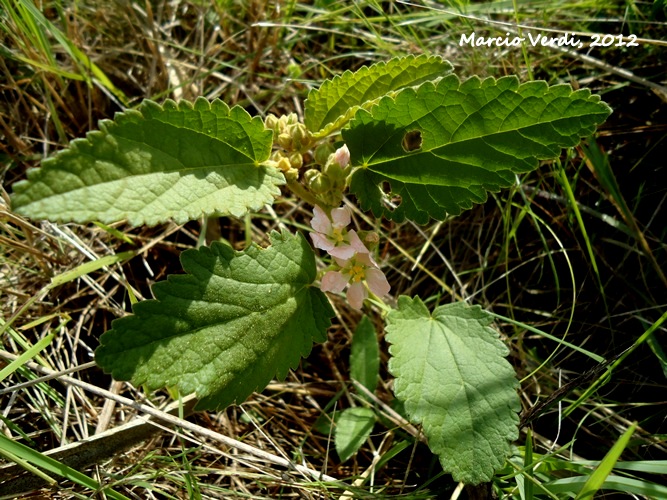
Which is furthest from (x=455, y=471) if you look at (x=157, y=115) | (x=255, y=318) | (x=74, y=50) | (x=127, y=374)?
(x=74, y=50)

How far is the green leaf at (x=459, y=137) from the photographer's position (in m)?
2.10

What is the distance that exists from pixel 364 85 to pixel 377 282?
2.43 ft

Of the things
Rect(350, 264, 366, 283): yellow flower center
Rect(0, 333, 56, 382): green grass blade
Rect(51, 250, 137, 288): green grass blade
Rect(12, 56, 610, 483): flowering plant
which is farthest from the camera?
Rect(51, 250, 137, 288): green grass blade

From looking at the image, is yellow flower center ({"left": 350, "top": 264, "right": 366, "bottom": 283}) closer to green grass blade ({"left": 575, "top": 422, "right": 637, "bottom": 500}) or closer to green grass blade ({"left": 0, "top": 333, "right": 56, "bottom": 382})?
green grass blade ({"left": 575, "top": 422, "right": 637, "bottom": 500})

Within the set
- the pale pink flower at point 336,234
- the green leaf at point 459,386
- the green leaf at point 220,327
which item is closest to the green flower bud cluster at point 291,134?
the pale pink flower at point 336,234

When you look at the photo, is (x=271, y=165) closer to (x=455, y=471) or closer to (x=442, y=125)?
(x=442, y=125)

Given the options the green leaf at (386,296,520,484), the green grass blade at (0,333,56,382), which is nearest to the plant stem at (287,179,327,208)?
the green leaf at (386,296,520,484)

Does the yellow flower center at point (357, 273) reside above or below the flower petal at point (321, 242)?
below

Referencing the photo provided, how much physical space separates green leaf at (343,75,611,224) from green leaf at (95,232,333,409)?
0.44 m

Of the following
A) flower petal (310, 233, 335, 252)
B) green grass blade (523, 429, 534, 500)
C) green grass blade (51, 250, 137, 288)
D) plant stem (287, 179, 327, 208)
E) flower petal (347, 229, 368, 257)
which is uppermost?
plant stem (287, 179, 327, 208)

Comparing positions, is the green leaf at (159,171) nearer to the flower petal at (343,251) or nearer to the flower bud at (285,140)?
the flower bud at (285,140)

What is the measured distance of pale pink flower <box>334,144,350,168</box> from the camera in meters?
2.25

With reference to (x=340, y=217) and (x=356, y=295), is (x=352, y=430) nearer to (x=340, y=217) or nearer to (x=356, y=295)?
(x=356, y=295)

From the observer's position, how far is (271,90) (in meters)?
3.31
